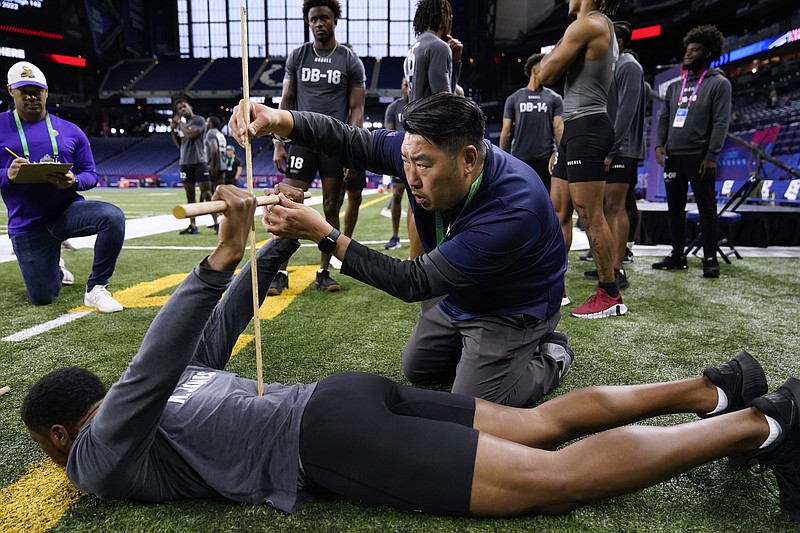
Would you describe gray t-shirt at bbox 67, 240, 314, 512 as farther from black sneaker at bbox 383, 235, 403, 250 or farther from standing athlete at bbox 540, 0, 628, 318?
black sneaker at bbox 383, 235, 403, 250

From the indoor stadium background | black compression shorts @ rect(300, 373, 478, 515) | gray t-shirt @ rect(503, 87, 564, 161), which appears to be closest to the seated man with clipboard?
black compression shorts @ rect(300, 373, 478, 515)

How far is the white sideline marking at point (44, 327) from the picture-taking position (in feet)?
9.52

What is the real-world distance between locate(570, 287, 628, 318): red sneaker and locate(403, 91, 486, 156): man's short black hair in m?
2.00

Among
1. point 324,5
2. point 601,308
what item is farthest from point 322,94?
point 601,308

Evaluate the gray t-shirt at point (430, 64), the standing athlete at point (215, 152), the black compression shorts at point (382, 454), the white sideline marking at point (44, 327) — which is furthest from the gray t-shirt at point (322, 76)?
the standing athlete at point (215, 152)

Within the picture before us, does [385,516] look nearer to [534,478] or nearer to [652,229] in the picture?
[534,478]

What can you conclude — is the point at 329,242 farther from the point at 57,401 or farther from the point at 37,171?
the point at 37,171

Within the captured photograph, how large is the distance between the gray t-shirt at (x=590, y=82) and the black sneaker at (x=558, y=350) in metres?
1.60

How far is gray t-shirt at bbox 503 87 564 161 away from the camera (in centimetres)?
547

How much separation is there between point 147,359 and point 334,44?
3402 millimetres

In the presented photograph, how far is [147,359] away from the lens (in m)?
1.18

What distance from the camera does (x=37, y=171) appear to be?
334 centimetres

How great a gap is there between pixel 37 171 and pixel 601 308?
3651mm

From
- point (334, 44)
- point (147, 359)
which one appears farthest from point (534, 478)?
A: point (334, 44)
